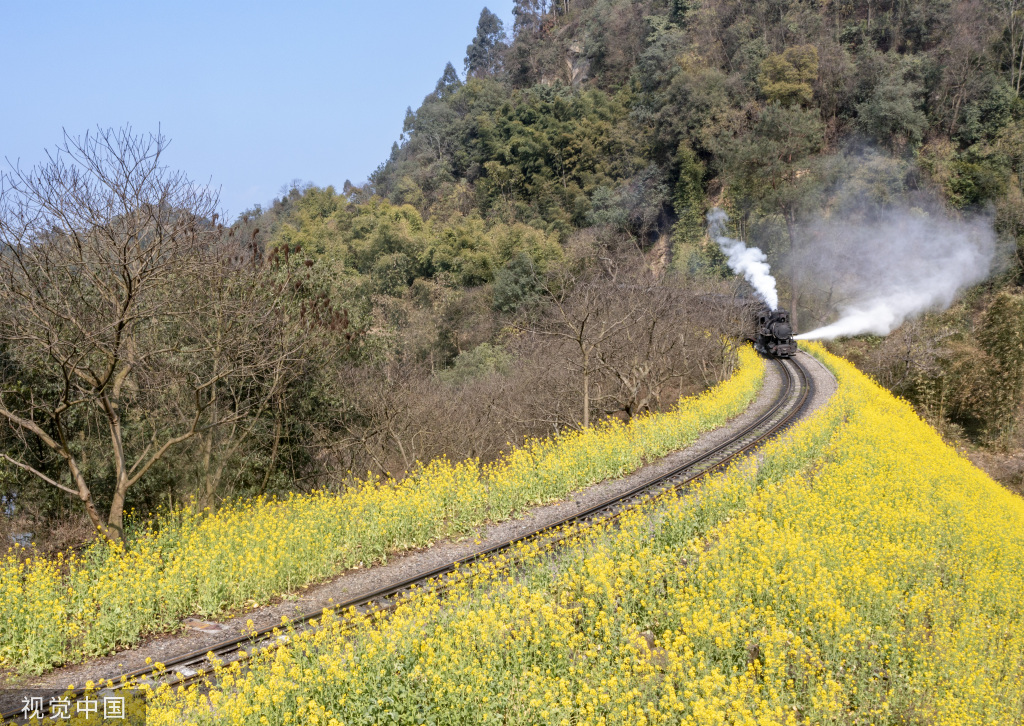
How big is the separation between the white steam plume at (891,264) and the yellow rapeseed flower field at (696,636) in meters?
33.6

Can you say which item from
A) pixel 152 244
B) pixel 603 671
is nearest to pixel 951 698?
pixel 603 671

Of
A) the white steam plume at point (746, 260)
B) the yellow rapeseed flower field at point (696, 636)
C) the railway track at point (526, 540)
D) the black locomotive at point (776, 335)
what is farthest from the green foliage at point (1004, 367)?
the yellow rapeseed flower field at point (696, 636)

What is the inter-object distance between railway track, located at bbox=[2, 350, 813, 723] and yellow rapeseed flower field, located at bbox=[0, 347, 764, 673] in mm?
987

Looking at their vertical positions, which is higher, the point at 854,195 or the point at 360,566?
the point at 854,195

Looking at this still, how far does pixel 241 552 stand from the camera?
29.9 feet

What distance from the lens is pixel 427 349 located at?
41.2 m

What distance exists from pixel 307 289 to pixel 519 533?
33.4 feet

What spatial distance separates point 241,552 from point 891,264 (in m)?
45.3

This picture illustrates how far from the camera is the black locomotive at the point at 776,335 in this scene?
1281 inches

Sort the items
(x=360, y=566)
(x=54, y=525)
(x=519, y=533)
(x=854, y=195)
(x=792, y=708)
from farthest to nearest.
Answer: (x=854, y=195), (x=54, y=525), (x=519, y=533), (x=360, y=566), (x=792, y=708)

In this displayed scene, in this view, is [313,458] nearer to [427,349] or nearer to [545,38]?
[427,349]

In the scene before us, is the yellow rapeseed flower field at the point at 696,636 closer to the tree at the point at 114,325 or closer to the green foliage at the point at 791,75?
the tree at the point at 114,325

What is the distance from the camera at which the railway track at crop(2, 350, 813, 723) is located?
673 cm

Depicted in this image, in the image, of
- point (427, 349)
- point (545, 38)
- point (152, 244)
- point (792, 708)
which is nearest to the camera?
point (792, 708)
